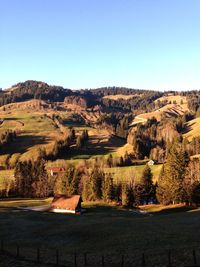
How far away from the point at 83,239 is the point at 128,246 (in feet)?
34.0

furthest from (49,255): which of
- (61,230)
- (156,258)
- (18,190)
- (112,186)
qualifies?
(18,190)

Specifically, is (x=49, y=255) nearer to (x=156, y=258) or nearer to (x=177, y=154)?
(x=156, y=258)

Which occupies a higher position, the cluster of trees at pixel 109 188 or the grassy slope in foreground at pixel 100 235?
the grassy slope in foreground at pixel 100 235

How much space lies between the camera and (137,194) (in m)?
114

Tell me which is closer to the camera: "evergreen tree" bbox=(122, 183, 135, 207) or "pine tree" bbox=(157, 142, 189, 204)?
"pine tree" bbox=(157, 142, 189, 204)

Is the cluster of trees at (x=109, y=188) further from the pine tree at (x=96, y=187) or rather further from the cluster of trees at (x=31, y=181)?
the cluster of trees at (x=31, y=181)

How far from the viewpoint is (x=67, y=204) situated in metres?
97.5

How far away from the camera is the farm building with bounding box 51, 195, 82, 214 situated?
95.7 metres

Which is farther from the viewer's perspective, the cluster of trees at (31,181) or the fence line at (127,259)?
the cluster of trees at (31,181)

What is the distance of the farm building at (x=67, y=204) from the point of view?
95688 millimetres

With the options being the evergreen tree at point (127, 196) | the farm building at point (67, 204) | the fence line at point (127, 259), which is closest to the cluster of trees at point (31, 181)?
the evergreen tree at point (127, 196)

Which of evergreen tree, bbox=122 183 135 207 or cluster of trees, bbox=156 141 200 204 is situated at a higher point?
cluster of trees, bbox=156 141 200 204

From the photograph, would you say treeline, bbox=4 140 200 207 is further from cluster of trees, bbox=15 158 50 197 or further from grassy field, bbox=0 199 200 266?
grassy field, bbox=0 199 200 266

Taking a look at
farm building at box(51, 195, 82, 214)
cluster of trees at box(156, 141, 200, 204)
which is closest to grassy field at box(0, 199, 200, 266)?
farm building at box(51, 195, 82, 214)
